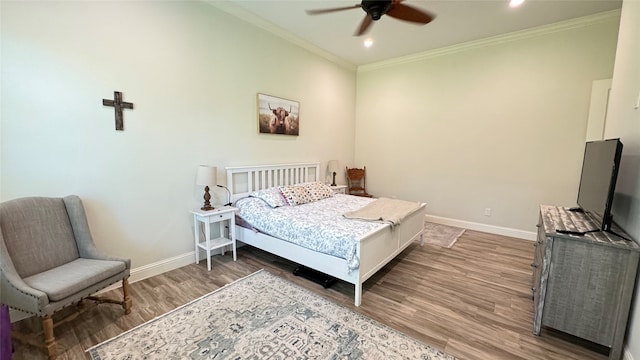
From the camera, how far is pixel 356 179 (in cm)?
575

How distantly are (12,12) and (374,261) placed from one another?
364 cm

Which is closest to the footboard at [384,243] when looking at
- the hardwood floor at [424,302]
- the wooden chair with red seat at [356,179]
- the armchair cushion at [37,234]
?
the hardwood floor at [424,302]

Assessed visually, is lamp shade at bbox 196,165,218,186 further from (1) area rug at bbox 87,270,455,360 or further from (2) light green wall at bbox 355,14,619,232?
(2) light green wall at bbox 355,14,619,232

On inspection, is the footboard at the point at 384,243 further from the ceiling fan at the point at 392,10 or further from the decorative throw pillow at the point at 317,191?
the ceiling fan at the point at 392,10

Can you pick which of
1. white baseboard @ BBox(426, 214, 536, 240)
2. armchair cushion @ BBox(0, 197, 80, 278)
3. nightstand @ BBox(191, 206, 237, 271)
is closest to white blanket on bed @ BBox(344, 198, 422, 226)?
nightstand @ BBox(191, 206, 237, 271)

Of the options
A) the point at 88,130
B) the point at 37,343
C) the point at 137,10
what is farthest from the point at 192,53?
the point at 37,343

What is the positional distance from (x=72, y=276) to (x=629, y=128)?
4.47m

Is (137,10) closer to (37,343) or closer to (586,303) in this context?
(37,343)

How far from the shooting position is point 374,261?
2629mm

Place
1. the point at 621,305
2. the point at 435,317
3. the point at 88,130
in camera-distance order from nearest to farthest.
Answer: the point at 621,305, the point at 435,317, the point at 88,130

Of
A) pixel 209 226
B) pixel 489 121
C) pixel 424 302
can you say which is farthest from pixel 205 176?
pixel 489 121

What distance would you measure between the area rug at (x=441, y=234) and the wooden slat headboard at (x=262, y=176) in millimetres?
2208

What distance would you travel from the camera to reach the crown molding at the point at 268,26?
3258 millimetres

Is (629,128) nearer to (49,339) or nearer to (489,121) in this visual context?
(489,121)
